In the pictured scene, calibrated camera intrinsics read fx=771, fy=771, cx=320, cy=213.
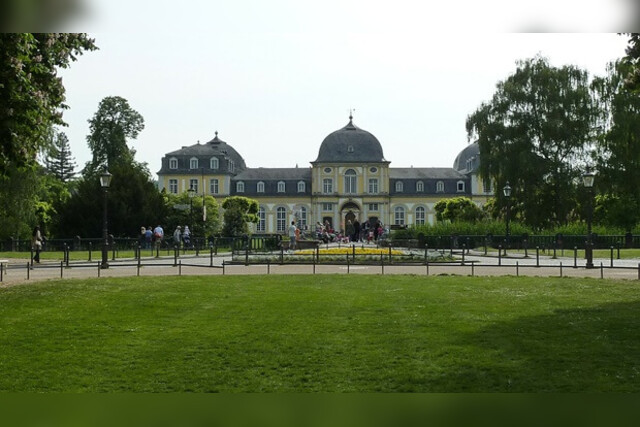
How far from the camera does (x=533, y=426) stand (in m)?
4.43

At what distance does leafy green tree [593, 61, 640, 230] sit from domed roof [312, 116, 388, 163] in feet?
171

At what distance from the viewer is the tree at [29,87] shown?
44.1ft

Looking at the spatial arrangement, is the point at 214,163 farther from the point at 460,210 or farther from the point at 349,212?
the point at 460,210

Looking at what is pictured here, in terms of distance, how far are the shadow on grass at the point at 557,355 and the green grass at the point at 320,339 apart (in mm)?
20

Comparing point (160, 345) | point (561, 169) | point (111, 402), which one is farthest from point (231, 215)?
point (111, 402)

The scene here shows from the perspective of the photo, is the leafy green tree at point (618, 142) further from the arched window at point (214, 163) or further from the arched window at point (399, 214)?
the arched window at point (214, 163)

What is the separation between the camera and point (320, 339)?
9.53 metres

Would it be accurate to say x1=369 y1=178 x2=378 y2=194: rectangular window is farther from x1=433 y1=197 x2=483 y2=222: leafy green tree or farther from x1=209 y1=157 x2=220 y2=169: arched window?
x1=209 y1=157 x2=220 y2=169: arched window

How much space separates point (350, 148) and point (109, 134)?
38.4 metres

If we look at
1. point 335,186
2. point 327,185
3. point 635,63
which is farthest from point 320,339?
point 327,185

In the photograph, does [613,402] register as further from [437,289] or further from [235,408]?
[437,289]

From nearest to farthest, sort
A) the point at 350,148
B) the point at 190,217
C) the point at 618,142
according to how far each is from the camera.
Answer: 1. the point at 618,142
2. the point at 190,217
3. the point at 350,148

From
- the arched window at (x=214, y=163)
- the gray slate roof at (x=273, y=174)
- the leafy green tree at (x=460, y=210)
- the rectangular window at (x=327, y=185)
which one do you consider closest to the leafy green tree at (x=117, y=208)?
the leafy green tree at (x=460, y=210)

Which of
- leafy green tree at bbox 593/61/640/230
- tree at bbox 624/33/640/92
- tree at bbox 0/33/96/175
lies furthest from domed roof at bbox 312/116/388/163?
tree at bbox 624/33/640/92
